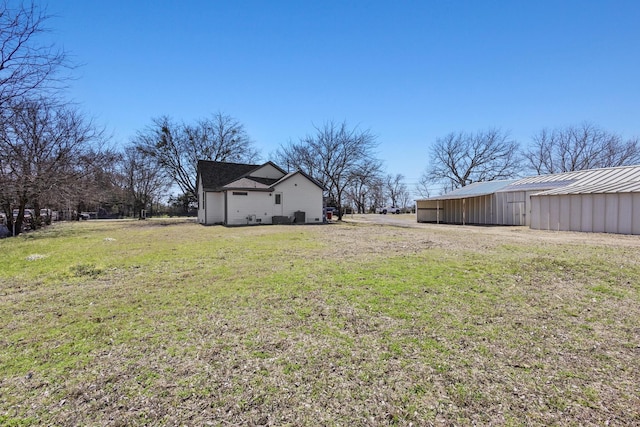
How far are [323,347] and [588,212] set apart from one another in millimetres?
17899

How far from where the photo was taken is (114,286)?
5133 mm

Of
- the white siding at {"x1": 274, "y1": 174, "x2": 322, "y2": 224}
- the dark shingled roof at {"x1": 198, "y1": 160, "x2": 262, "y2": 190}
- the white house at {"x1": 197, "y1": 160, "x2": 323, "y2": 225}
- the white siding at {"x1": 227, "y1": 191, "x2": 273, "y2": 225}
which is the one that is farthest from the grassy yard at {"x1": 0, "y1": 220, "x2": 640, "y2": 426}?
the dark shingled roof at {"x1": 198, "y1": 160, "x2": 262, "y2": 190}

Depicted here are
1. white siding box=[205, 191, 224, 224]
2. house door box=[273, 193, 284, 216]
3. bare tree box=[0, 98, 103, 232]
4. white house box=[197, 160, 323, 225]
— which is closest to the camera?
bare tree box=[0, 98, 103, 232]

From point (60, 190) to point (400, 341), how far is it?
64.5ft

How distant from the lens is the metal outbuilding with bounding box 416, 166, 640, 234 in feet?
43.9

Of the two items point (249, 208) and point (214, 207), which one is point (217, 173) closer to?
point (214, 207)

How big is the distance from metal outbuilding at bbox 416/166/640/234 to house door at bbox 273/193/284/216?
1392 cm

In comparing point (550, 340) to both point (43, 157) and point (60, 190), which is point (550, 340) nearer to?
point (60, 190)

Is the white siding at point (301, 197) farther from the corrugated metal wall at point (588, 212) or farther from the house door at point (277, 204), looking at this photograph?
the corrugated metal wall at point (588, 212)

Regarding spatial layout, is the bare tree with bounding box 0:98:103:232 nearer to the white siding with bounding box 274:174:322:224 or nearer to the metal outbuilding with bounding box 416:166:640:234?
the white siding with bounding box 274:174:322:224

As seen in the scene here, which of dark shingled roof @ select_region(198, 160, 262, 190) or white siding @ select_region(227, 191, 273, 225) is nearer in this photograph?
white siding @ select_region(227, 191, 273, 225)

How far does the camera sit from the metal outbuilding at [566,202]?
13391mm

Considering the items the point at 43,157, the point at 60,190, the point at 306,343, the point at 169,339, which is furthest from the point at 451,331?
the point at 43,157

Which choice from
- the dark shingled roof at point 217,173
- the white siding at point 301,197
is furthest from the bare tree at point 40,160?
the white siding at point 301,197
